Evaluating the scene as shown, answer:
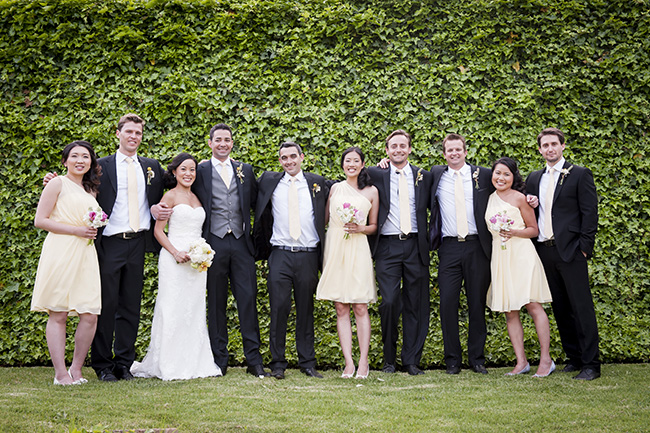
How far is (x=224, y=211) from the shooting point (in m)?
5.85

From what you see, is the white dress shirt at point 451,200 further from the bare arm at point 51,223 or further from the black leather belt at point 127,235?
the bare arm at point 51,223

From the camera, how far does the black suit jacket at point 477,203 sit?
5.97 meters

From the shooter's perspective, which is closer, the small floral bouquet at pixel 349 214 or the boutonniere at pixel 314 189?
the small floral bouquet at pixel 349 214

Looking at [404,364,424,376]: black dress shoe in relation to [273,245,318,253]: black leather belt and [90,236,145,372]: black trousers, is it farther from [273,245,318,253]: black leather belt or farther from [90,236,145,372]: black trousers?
[90,236,145,372]: black trousers

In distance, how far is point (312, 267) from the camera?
5902mm

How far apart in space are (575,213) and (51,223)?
4.70 m

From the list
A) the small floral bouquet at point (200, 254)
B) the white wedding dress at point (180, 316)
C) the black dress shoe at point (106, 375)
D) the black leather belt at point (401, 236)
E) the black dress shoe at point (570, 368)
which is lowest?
the black dress shoe at point (570, 368)

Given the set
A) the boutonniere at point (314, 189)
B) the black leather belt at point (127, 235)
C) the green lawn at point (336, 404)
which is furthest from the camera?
the boutonniere at point (314, 189)

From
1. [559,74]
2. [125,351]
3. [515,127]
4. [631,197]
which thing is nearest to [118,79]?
[125,351]

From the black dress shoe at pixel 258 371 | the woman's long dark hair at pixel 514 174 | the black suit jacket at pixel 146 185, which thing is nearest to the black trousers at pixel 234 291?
the black dress shoe at pixel 258 371

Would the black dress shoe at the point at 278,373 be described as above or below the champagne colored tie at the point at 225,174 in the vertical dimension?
below

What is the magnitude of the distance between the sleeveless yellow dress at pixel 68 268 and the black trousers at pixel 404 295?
2.63m

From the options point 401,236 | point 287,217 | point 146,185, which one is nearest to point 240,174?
point 287,217

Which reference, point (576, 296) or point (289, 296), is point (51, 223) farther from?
point (576, 296)
